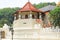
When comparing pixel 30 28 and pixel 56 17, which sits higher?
pixel 56 17

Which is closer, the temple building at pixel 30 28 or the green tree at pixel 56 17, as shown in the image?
the temple building at pixel 30 28

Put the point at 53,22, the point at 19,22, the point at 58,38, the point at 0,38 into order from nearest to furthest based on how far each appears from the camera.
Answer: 1. the point at 58,38
2. the point at 53,22
3. the point at 19,22
4. the point at 0,38

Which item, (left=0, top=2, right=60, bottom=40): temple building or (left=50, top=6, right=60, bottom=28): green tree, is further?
(left=50, top=6, right=60, bottom=28): green tree

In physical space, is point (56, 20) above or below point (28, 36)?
above

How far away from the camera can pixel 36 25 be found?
109ft

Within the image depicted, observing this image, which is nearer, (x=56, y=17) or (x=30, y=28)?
(x=56, y=17)

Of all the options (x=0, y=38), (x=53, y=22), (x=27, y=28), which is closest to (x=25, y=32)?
(x=27, y=28)

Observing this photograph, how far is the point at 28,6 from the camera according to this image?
3697cm

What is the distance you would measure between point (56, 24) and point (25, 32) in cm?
424

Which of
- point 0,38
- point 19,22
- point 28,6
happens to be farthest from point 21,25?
point 0,38

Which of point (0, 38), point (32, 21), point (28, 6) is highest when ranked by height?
point (28, 6)

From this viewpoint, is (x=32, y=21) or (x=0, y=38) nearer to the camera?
(x=32, y=21)

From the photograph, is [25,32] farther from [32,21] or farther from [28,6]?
[28,6]

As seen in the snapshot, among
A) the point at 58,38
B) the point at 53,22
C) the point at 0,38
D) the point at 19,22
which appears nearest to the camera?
the point at 58,38
